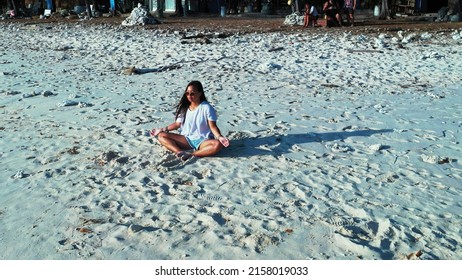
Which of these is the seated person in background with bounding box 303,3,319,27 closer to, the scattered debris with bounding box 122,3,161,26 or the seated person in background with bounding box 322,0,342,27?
the seated person in background with bounding box 322,0,342,27

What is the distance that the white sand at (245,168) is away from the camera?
3779mm

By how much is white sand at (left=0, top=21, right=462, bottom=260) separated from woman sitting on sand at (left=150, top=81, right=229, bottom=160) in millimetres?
175

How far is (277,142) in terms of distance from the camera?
6.04m

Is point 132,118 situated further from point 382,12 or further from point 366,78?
point 382,12

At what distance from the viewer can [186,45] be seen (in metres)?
15.0

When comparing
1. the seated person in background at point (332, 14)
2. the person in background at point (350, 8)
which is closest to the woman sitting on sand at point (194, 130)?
the seated person in background at point (332, 14)

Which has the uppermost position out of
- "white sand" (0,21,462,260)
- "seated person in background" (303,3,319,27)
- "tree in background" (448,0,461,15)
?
Answer: "tree in background" (448,0,461,15)

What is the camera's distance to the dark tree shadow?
5695 millimetres

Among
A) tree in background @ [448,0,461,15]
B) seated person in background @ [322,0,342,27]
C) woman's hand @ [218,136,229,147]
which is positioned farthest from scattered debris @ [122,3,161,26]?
woman's hand @ [218,136,229,147]

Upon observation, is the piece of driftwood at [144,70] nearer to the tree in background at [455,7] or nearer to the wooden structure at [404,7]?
the tree in background at [455,7]

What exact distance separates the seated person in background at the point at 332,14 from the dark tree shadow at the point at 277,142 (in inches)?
590

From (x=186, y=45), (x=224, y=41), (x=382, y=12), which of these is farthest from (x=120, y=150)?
(x=382, y=12)

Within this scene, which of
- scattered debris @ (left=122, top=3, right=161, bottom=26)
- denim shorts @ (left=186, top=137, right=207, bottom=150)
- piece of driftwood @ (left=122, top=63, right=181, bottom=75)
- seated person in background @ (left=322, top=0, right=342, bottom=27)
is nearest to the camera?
denim shorts @ (left=186, top=137, right=207, bottom=150)

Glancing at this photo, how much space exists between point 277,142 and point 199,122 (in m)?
1.11
